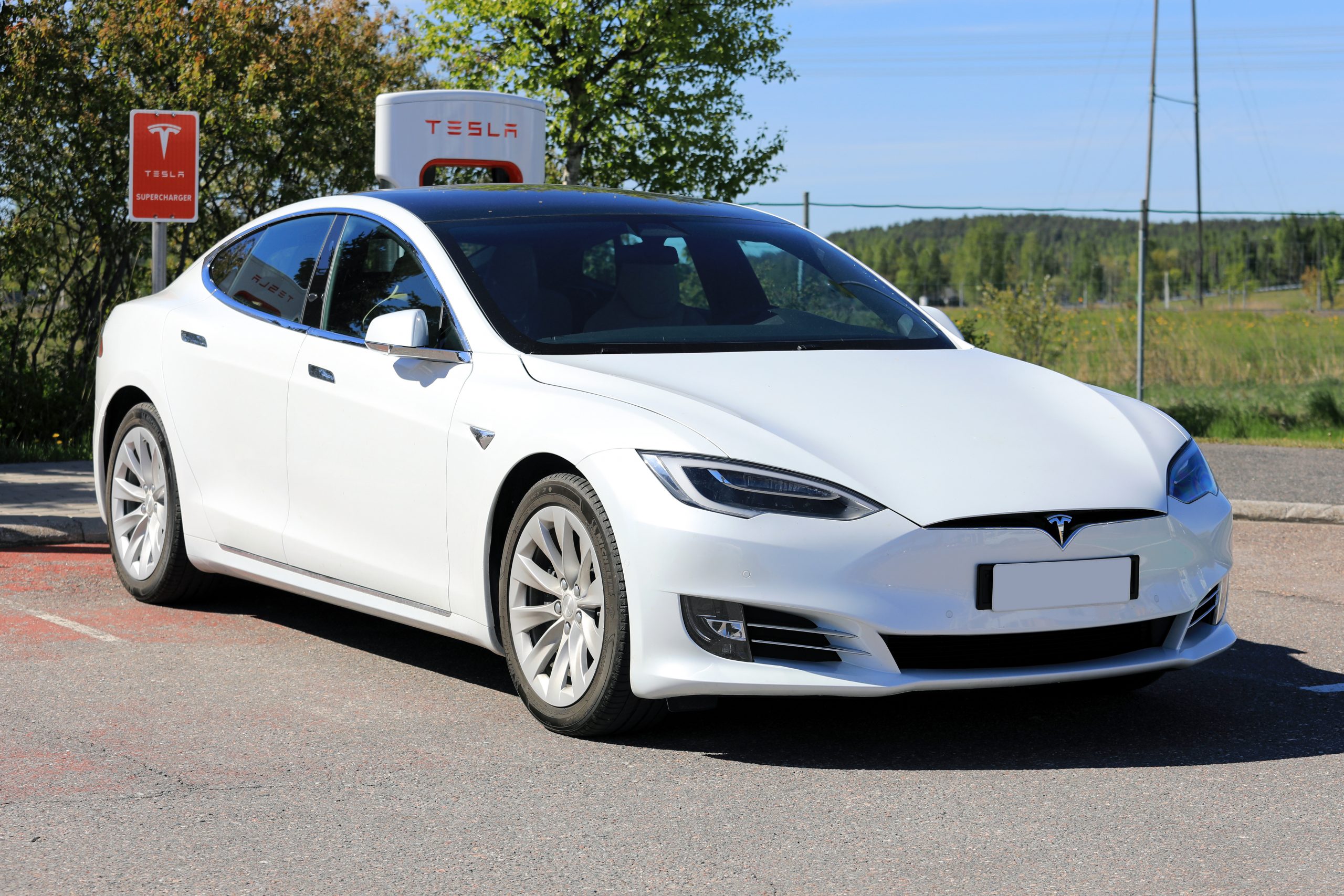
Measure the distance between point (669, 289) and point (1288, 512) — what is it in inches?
220

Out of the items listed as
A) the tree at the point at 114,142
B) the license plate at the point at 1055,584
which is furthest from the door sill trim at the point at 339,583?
the tree at the point at 114,142

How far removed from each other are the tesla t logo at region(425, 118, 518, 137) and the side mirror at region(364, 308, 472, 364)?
21.7 feet

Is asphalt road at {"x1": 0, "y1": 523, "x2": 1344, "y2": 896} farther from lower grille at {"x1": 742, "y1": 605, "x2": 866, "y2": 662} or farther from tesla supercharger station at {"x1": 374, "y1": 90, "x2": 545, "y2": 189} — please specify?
tesla supercharger station at {"x1": 374, "y1": 90, "x2": 545, "y2": 189}

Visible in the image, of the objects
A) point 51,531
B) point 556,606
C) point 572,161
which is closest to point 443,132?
point 51,531

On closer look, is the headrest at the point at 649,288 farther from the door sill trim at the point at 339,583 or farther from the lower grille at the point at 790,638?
the lower grille at the point at 790,638

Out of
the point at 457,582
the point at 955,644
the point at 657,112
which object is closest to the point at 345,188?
the point at 657,112

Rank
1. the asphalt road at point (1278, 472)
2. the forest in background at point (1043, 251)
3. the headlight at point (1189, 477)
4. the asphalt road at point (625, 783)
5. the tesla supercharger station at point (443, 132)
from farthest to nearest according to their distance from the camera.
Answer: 1. the forest in background at point (1043, 251)
2. the tesla supercharger station at point (443, 132)
3. the asphalt road at point (1278, 472)
4. the headlight at point (1189, 477)
5. the asphalt road at point (625, 783)

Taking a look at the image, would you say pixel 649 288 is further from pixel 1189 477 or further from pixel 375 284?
pixel 1189 477

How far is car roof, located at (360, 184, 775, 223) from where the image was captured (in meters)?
5.63

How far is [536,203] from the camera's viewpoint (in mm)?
5793

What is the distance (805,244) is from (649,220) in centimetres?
64

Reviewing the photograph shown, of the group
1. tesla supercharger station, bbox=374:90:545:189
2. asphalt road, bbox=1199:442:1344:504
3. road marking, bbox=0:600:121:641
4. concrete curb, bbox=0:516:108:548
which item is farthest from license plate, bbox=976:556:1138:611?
tesla supercharger station, bbox=374:90:545:189

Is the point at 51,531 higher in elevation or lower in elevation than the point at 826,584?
lower

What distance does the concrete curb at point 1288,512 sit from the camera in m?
9.50
